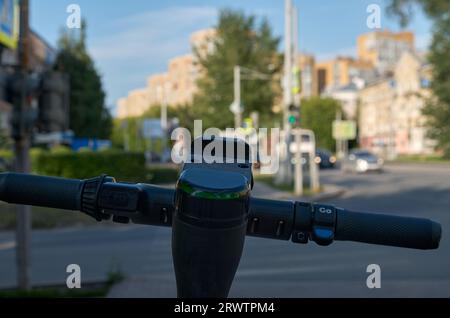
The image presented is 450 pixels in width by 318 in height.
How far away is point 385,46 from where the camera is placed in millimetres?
134500

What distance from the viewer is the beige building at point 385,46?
5197 inches

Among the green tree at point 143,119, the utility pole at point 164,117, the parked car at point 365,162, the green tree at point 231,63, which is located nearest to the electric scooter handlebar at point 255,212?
the green tree at point 231,63

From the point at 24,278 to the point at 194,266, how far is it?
5.63 meters

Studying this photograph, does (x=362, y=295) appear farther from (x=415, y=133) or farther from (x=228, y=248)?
(x=415, y=133)

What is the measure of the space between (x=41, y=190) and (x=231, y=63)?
3600 centimetres

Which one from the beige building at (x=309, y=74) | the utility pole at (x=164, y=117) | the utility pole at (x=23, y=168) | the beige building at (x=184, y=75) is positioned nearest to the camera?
the utility pole at (x=23, y=168)

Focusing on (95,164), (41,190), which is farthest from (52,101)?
(95,164)

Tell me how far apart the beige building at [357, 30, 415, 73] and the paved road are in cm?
12449

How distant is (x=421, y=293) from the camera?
602cm

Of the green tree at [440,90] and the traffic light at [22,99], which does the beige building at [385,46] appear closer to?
the green tree at [440,90]

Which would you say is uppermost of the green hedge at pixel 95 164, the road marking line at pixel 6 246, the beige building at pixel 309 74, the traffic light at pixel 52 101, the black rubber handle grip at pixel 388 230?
the beige building at pixel 309 74

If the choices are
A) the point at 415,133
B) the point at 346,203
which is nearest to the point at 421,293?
the point at 346,203

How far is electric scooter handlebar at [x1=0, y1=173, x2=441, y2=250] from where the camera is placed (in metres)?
1.34
